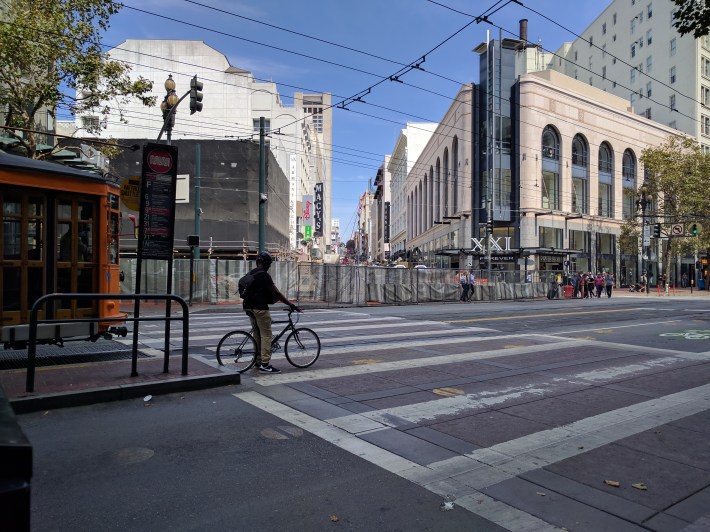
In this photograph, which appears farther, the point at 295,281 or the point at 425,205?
the point at 425,205

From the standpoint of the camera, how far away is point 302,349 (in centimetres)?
873

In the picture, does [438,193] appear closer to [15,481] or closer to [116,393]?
[116,393]

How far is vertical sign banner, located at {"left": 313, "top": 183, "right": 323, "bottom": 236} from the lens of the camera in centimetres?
6564

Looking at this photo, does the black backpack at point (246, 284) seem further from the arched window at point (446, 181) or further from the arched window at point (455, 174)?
the arched window at point (446, 181)

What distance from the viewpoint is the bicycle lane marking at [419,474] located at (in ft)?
11.9

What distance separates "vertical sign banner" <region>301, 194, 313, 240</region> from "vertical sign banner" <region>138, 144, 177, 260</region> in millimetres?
56493

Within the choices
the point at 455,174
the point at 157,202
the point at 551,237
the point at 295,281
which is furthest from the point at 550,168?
the point at 157,202

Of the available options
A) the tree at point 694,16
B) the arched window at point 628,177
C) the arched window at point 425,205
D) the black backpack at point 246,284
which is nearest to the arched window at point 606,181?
the arched window at point 628,177

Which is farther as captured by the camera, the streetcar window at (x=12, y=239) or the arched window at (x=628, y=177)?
the arched window at (x=628, y=177)

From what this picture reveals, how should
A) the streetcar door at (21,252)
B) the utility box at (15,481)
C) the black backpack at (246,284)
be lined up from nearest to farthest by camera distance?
the utility box at (15,481) < the black backpack at (246,284) < the streetcar door at (21,252)

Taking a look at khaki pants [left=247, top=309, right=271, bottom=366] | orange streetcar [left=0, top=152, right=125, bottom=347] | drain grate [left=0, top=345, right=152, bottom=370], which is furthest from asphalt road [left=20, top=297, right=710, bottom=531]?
orange streetcar [left=0, top=152, right=125, bottom=347]

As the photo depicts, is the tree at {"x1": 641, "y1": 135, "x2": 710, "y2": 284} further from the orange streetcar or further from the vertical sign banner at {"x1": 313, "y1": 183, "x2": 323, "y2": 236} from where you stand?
the orange streetcar

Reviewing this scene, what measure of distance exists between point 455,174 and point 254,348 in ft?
149

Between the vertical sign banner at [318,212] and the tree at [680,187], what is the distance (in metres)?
35.9
